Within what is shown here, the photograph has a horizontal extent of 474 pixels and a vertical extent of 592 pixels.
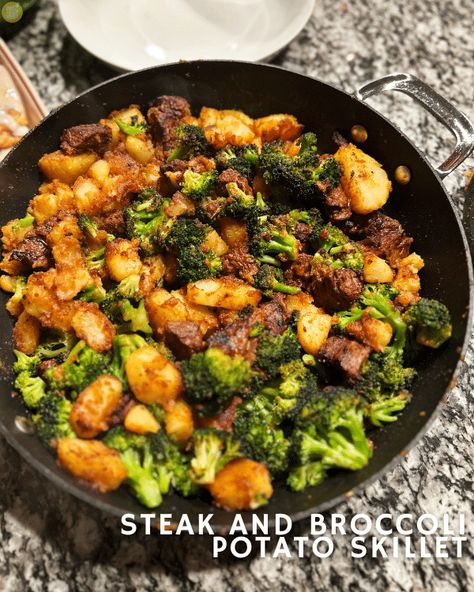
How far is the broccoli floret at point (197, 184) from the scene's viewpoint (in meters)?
2.27

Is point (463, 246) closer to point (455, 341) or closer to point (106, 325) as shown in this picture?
point (455, 341)

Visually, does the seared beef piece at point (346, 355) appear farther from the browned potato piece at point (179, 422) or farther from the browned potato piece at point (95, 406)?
the browned potato piece at point (95, 406)

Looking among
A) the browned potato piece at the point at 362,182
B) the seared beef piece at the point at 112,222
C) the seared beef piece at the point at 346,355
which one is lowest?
the seared beef piece at the point at 112,222

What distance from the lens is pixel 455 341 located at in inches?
79.4

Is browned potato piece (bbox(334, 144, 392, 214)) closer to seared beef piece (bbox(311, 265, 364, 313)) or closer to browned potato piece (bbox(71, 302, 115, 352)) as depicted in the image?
seared beef piece (bbox(311, 265, 364, 313))

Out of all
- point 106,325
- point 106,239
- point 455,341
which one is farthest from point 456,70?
point 106,325

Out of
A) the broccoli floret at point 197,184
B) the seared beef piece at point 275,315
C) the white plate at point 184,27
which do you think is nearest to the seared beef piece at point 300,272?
the seared beef piece at point 275,315

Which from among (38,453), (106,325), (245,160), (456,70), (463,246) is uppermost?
(456,70)

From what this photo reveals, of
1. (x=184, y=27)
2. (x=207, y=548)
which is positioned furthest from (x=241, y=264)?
(x=184, y=27)

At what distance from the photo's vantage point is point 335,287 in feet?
7.06

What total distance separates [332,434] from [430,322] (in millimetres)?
542

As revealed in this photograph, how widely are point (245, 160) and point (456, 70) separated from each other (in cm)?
183

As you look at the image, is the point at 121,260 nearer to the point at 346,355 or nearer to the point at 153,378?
the point at 153,378

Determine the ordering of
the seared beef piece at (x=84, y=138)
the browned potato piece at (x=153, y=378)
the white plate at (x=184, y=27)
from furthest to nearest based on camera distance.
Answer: the white plate at (x=184, y=27) < the seared beef piece at (x=84, y=138) < the browned potato piece at (x=153, y=378)
